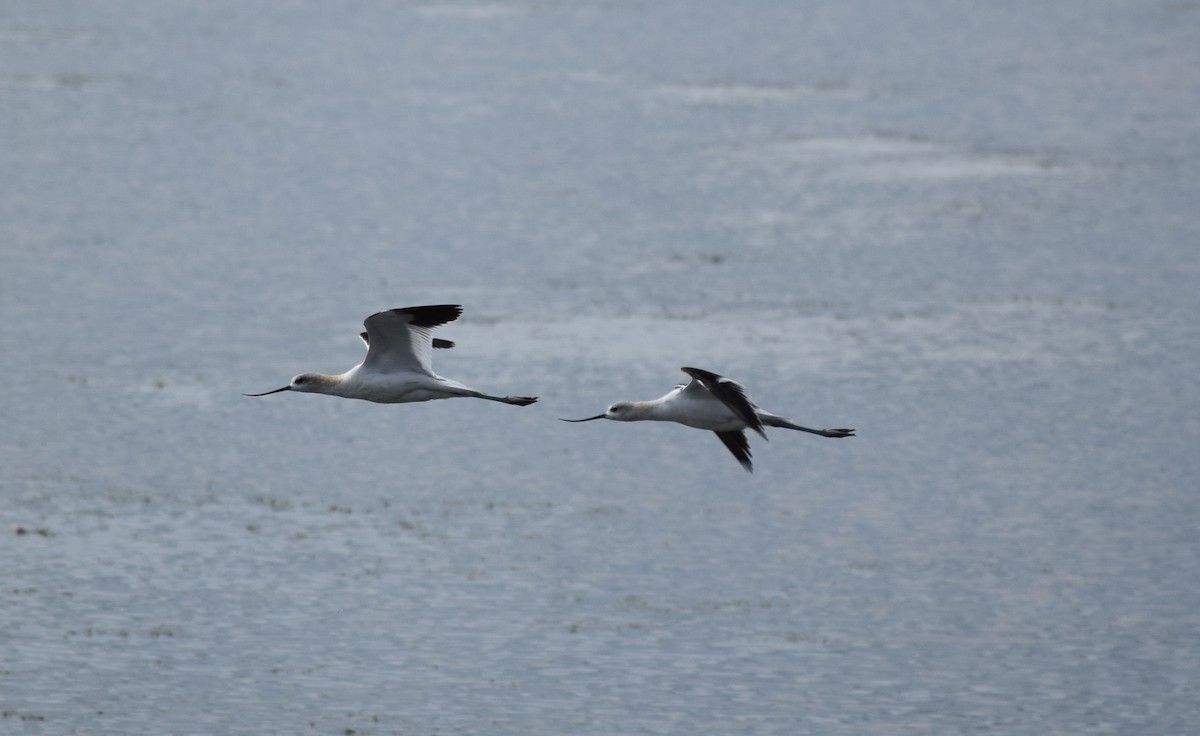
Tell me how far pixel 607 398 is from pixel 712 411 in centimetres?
2925

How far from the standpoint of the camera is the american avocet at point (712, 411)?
2075 cm

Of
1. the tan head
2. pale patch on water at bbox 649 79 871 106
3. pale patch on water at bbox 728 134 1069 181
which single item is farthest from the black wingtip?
pale patch on water at bbox 649 79 871 106

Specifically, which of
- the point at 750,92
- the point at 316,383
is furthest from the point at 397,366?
the point at 750,92

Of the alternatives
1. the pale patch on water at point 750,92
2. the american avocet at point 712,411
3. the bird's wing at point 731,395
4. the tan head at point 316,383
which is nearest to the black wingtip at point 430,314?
the tan head at point 316,383

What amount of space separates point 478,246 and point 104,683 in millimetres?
32590

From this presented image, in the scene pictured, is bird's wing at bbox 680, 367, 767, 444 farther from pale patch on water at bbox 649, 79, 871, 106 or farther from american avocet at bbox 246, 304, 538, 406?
pale patch on water at bbox 649, 79, 871, 106

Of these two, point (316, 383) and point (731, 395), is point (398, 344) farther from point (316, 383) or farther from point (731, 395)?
point (731, 395)

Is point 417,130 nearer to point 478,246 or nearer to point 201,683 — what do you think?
point 478,246

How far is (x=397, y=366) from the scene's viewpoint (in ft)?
74.4

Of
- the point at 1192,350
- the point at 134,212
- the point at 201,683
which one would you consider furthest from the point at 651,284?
the point at 201,683

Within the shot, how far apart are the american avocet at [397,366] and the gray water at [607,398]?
16621 mm

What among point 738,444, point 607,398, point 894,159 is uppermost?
point 894,159

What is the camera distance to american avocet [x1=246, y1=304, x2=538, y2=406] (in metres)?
22.4

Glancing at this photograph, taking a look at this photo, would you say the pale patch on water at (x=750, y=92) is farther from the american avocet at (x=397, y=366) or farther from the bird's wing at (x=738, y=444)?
the american avocet at (x=397, y=366)
